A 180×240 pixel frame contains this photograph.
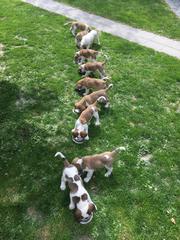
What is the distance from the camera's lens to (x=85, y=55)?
14.1m

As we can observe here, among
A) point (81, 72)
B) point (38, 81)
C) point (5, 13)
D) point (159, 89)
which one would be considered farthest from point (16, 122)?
point (5, 13)

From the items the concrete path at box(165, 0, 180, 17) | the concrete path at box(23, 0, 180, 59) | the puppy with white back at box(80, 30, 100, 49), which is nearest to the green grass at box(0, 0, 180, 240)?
the puppy with white back at box(80, 30, 100, 49)

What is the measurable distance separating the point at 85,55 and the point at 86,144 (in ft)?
14.7

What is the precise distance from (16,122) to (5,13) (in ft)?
29.1

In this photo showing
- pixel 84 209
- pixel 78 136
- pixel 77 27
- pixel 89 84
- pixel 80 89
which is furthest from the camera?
pixel 77 27

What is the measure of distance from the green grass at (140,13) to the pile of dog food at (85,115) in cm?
331

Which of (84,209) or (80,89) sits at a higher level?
(84,209)

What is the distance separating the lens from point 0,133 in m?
11.1

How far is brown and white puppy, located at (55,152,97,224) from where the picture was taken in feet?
28.3

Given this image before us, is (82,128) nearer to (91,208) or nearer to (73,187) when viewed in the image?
(73,187)

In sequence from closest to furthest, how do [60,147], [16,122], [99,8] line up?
[60,147]
[16,122]
[99,8]

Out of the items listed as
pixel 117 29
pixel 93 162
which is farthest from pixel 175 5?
pixel 93 162

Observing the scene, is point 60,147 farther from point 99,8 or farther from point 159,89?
point 99,8

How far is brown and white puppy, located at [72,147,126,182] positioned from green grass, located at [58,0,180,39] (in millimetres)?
9539
